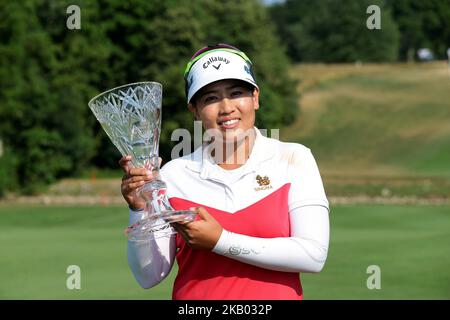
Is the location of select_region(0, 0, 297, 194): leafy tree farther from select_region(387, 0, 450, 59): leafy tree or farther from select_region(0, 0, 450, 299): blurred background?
select_region(387, 0, 450, 59): leafy tree

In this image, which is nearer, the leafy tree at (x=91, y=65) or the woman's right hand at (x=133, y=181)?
the woman's right hand at (x=133, y=181)

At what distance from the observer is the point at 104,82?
178ft

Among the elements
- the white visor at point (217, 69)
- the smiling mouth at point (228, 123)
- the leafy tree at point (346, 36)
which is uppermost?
the leafy tree at point (346, 36)

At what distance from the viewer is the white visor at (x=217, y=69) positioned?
11.0 feet

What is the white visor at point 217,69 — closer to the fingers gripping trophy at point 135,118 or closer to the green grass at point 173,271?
the fingers gripping trophy at point 135,118

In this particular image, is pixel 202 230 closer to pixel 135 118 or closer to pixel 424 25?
pixel 135 118

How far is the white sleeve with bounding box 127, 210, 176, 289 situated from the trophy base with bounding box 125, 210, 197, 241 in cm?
6

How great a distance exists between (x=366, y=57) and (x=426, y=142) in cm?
4148

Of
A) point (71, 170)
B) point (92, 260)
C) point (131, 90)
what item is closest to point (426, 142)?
point (71, 170)

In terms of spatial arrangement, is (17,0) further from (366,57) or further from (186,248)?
(366,57)

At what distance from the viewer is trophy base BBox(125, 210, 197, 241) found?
3.11m
